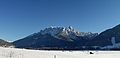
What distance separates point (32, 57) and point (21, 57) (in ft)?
7.71

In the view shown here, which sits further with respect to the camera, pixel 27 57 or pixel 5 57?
pixel 27 57

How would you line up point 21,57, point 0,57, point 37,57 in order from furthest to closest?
point 37,57
point 21,57
point 0,57

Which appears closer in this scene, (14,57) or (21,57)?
(14,57)

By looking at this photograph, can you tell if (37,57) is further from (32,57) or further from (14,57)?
(14,57)

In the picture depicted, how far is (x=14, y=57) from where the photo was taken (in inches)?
1332

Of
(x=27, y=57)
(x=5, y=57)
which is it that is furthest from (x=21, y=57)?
(x=5, y=57)

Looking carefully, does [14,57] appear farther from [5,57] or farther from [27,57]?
[27,57]

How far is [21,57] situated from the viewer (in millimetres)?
36500

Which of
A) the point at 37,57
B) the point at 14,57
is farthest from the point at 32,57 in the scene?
the point at 14,57

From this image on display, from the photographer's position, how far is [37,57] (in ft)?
128

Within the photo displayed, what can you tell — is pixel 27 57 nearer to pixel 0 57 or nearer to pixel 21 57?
pixel 21 57

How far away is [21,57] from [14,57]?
272 cm

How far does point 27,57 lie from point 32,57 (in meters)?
1.28

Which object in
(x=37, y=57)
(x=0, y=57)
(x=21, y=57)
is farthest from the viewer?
(x=37, y=57)
